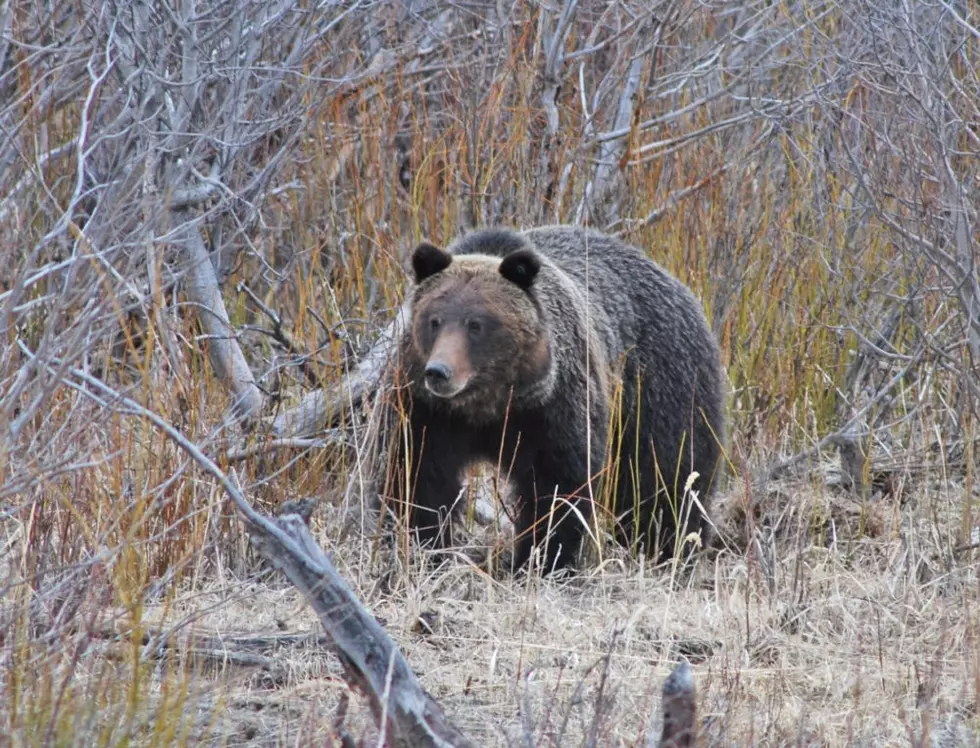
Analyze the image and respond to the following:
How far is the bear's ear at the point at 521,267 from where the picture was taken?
18.3ft

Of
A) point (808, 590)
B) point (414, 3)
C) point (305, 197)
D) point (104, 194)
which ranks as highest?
point (414, 3)

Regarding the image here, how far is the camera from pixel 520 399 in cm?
565

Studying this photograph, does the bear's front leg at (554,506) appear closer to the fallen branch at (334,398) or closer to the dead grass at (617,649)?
the dead grass at (617,649)

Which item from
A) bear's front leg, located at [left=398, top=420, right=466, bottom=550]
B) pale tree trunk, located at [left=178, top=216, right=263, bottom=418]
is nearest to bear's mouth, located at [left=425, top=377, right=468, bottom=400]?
bear's front leg, located at [left=398, top=420, right=466, bottom=550]

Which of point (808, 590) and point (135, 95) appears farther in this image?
point (135, 95)

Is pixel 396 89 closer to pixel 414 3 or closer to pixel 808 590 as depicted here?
pixel 414 3

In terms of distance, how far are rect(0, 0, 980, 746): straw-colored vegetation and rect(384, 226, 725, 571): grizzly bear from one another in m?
0.24

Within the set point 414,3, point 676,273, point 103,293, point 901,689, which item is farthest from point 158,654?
point 414,3

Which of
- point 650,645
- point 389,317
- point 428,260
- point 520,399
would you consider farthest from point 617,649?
point 389,317

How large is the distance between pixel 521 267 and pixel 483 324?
0.29 meters

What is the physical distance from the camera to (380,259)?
6930 mm

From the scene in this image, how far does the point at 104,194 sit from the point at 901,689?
2715 millimetres

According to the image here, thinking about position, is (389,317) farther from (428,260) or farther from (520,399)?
(520,399)

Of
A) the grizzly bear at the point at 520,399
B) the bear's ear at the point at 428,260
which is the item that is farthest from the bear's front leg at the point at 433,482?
the bear's ear at the point at 428,260
